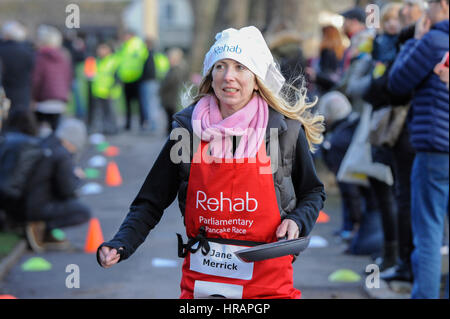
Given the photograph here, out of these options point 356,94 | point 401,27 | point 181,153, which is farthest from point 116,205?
point 181,153

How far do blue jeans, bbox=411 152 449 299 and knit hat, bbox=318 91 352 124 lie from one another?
310cm

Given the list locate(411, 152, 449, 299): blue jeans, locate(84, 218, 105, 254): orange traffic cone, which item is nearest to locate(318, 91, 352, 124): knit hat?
locate(84, 218, 105, 254): orange traffic cone

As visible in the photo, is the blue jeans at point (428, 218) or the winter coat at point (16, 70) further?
the winter coat at point (16, 70)

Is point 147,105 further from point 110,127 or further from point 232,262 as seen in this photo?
point 232,262

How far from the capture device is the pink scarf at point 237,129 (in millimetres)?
3762

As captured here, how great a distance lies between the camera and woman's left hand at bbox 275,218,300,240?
366 cm

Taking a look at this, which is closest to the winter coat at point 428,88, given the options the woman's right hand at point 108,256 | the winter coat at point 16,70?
the woman's right hand at point 108,256

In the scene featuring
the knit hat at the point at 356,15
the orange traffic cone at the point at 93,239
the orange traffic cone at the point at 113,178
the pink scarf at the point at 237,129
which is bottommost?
the orange traffic cone at the point at 113,178

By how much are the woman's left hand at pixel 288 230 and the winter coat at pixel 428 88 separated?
2.34 meters

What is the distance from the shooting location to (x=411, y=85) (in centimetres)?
590

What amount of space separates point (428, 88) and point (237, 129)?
2.46m

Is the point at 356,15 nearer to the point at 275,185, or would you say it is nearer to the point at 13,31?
the point at 275,185

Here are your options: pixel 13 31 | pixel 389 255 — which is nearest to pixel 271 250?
pixel 389 255

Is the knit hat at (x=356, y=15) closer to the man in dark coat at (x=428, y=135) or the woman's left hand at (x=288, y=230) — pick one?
the man in dark coat at (x=428, y=135)
